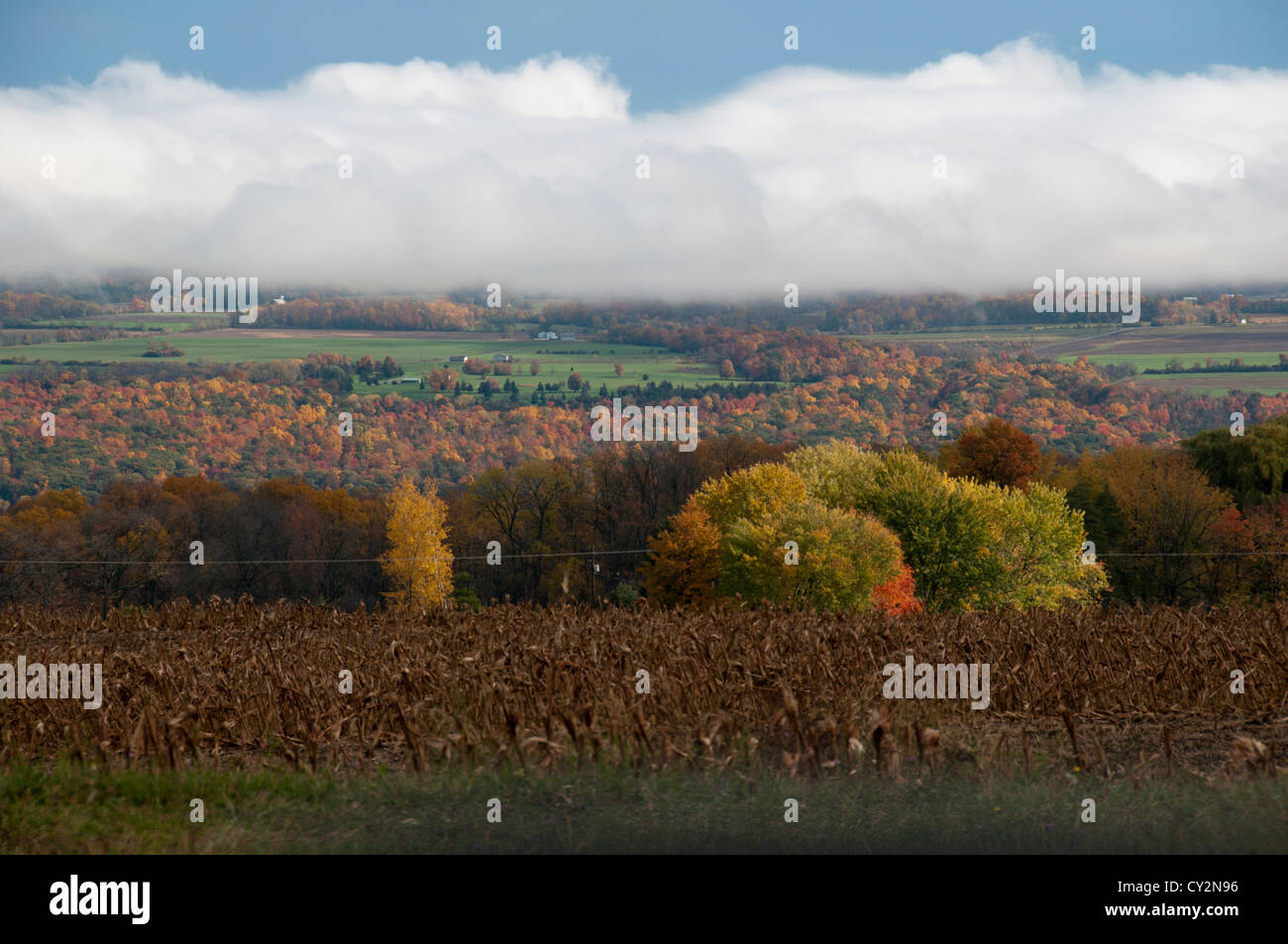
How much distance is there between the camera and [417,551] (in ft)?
322

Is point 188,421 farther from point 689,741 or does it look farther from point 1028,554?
point 689,741

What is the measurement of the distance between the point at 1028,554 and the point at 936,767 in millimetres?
66367

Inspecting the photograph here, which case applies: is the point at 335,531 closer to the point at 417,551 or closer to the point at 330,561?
the point at 417,551

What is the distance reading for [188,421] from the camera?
162 meters

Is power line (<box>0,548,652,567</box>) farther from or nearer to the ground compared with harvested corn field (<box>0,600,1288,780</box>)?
nearer to the ground

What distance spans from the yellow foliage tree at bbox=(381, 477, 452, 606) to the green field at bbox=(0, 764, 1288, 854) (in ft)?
258

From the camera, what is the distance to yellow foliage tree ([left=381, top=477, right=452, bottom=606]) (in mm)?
92031

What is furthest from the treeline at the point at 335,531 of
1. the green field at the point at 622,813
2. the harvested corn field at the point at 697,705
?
the green field at the point at 622,813

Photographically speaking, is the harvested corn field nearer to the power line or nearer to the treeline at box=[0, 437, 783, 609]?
the treeline at box=[0, 437, 783, 609]

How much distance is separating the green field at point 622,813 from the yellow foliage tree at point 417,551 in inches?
3093

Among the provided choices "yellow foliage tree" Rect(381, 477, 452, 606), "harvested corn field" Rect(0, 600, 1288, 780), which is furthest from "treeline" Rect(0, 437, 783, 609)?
"harvested corn field" Rect(0, 600, 1288, 780)

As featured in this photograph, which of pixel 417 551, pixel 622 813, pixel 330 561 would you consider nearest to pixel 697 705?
pixel 622 813

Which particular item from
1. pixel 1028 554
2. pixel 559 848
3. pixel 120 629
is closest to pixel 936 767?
pixel 559 848

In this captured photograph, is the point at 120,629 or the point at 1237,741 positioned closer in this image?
the point at 1237,741
